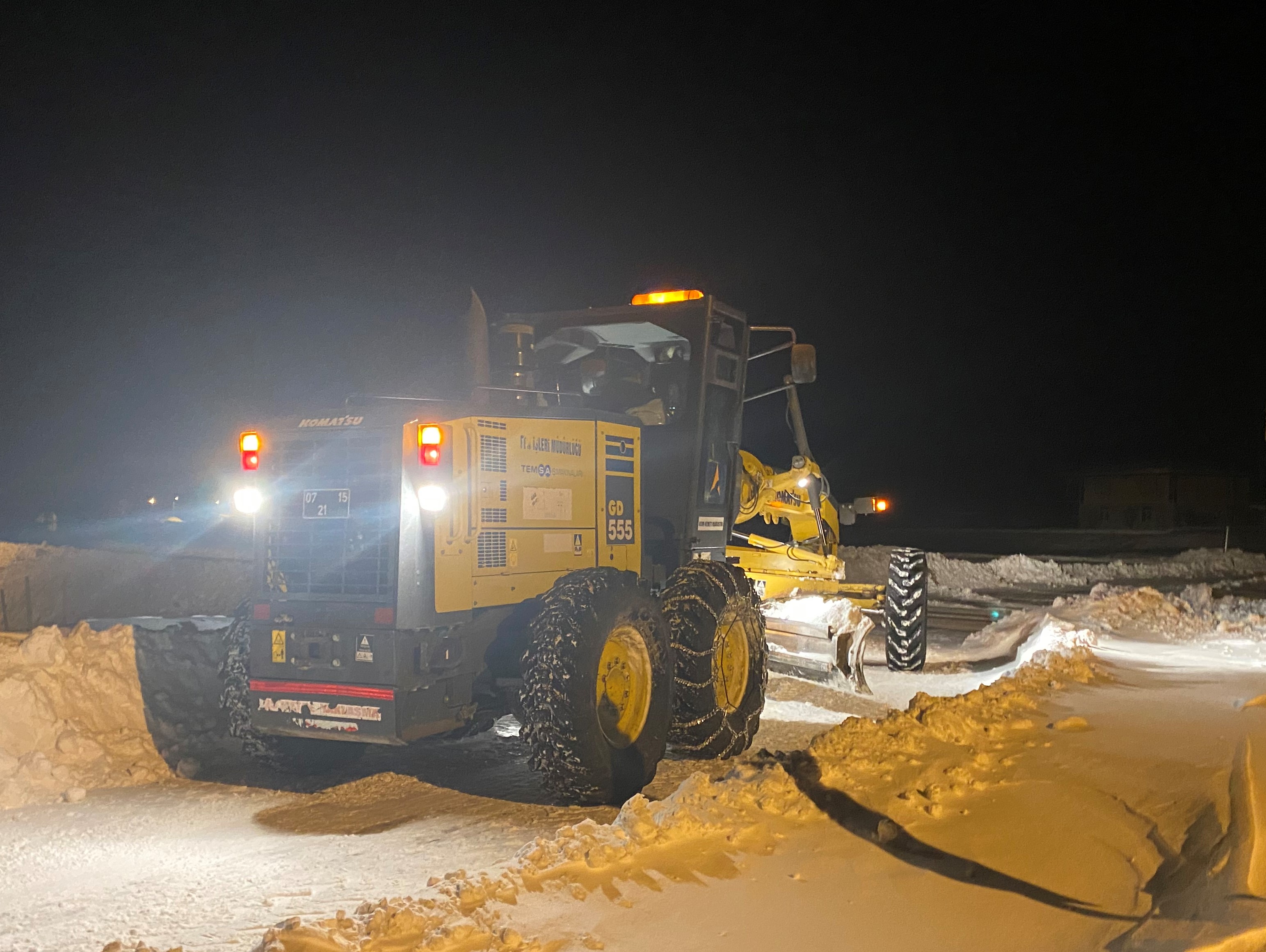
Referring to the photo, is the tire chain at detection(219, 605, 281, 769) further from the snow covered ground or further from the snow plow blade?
the snow plow blade

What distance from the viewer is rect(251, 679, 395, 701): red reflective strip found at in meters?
6.30

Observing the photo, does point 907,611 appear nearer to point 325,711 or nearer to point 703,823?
point 325,711

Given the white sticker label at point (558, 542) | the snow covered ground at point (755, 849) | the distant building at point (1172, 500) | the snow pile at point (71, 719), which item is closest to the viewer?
the snow covered ground at point (755, 849)

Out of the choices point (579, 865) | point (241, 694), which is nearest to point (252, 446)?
point (241, 694)

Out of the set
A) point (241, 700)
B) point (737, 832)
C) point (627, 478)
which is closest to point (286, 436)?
point (241, 700)

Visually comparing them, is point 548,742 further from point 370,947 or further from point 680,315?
point 680,315

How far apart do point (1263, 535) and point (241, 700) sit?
138ft

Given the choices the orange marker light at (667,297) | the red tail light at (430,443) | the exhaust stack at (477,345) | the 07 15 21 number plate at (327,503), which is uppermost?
the orange marker light at (667,297)

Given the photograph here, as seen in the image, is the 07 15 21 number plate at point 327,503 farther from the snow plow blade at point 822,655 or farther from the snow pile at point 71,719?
Answer: the snow plow blade at point 822,655

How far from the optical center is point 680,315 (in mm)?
8914

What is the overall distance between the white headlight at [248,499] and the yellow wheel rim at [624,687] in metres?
2.56

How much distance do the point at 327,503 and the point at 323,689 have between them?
1199 millimetres

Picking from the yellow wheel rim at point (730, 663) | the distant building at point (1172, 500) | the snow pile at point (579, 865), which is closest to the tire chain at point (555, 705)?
the snow pile at point (579, 865)

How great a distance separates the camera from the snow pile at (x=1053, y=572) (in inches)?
975
